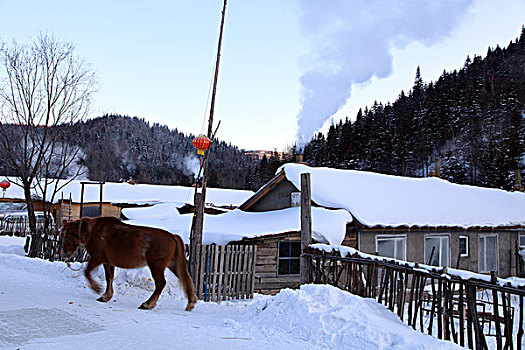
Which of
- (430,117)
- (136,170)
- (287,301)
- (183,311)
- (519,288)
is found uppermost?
(430,117)

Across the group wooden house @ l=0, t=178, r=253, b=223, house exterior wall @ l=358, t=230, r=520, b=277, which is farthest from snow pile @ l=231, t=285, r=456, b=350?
wooden house @ l=0, t=178, r=253, b=223

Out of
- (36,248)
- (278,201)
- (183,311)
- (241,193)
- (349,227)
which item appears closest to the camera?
(183,311)

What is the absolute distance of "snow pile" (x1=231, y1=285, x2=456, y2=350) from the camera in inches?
191

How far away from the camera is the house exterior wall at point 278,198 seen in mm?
16125

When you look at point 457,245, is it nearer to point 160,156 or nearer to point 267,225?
point 267,225

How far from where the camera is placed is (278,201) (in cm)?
1658

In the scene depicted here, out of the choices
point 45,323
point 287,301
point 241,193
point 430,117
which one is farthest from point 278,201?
point 430,117

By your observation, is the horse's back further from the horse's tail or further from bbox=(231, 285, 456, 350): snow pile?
bbox=(231, 285, 456, 350): snow pile

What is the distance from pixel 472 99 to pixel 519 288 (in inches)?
3058

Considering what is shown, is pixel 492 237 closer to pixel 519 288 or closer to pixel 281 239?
pixel 281 239

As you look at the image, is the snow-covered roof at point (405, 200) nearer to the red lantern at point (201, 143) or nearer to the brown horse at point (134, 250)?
the red lantern at point (201, 143)

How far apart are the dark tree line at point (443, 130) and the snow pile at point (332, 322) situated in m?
55.2

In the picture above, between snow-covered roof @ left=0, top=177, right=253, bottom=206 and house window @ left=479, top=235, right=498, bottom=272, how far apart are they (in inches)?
934

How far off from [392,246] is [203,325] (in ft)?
34.0
